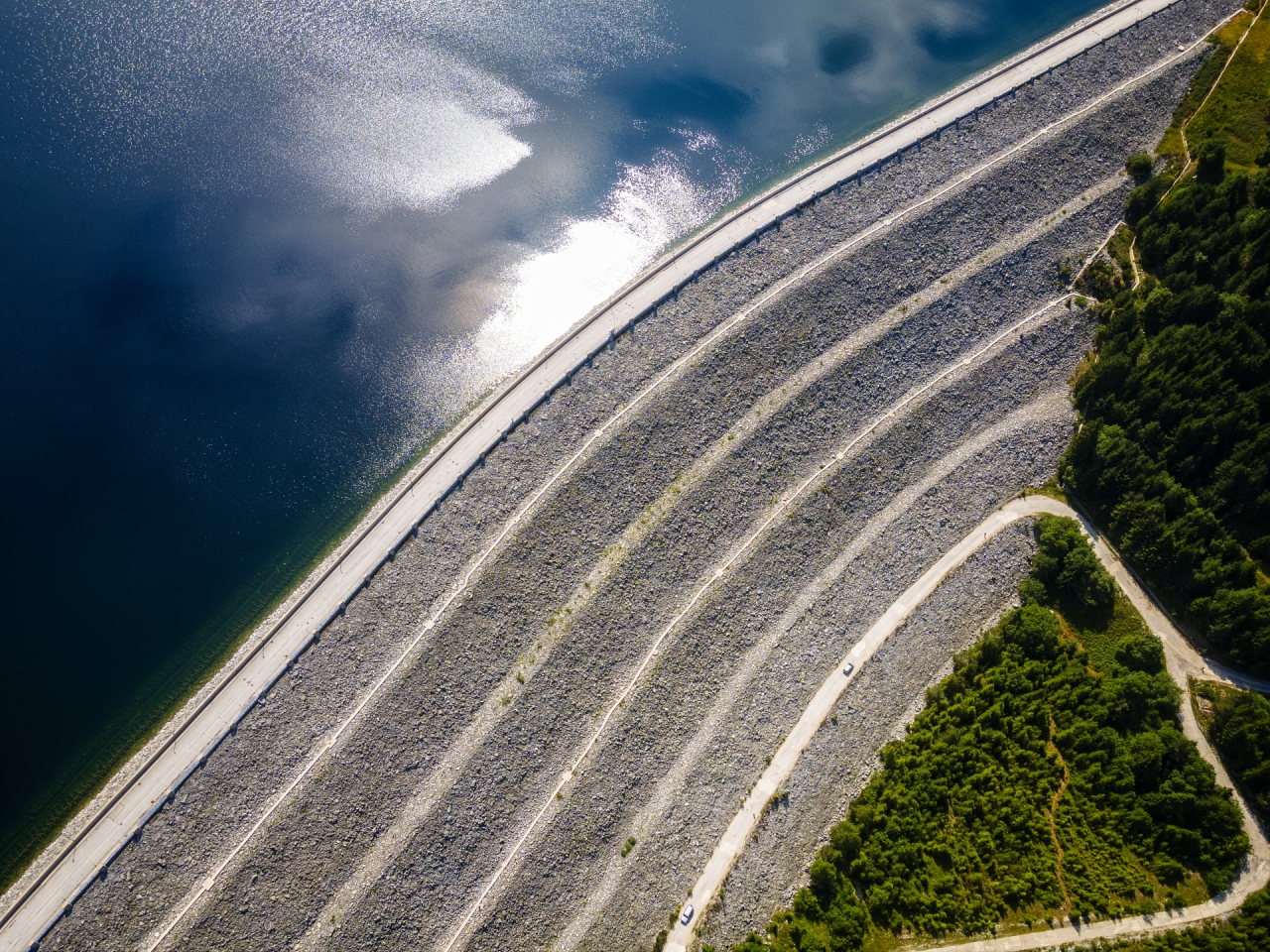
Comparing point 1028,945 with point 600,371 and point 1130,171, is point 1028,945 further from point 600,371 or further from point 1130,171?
point 1130,171

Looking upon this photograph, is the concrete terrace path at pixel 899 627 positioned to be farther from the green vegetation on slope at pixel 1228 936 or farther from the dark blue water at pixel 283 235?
the dark blue water at pixel 283 235

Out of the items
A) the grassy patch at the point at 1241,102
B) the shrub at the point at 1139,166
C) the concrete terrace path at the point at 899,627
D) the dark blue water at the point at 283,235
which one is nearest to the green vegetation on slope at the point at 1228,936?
the concrete terrace path at the point at 899,627

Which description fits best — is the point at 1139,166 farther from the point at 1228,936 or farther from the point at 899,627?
the point at 1228,936

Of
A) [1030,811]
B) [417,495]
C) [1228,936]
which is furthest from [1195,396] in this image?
[417,495]

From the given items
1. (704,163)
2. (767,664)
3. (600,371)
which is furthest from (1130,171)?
(767,664)

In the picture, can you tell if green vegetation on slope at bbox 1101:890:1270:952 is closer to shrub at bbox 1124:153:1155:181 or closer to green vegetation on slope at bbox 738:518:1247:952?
green vegetation on slope at bbox 738:518:1247:952

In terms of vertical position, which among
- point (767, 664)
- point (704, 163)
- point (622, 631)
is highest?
point (704, 163)
